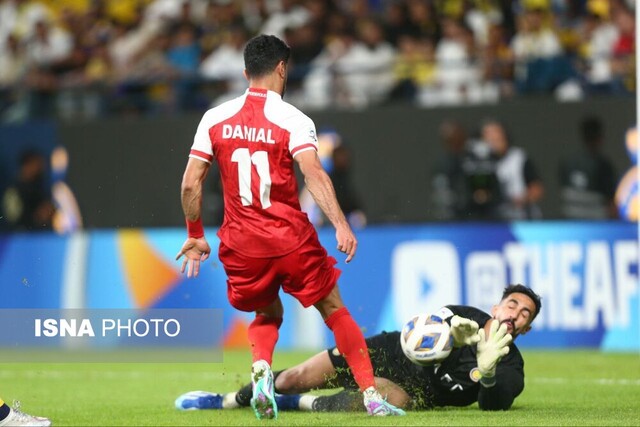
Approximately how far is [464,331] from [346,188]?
909 cm

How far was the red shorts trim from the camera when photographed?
7.57 m

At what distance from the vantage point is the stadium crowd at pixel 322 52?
16016mm

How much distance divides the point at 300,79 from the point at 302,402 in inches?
370

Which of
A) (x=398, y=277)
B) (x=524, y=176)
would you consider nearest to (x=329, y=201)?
(x=398, y=277)

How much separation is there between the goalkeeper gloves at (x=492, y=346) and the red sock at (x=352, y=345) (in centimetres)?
66

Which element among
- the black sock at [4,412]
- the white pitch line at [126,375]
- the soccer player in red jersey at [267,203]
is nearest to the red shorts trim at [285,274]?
the soccer player in red jersey at [267,203]

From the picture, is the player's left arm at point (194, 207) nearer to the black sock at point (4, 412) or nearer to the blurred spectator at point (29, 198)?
the black sock at point (4, 412)

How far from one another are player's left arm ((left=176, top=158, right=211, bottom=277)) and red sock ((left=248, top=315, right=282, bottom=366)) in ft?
1.65

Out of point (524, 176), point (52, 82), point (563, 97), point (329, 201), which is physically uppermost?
point (52, 82)

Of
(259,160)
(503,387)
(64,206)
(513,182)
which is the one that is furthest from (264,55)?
(64,206)

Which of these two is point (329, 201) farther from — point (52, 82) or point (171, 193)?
point (52, 82)

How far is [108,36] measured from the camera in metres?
19.6

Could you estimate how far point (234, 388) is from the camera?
10656 millimetres

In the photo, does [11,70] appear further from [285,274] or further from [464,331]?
[464,331]
